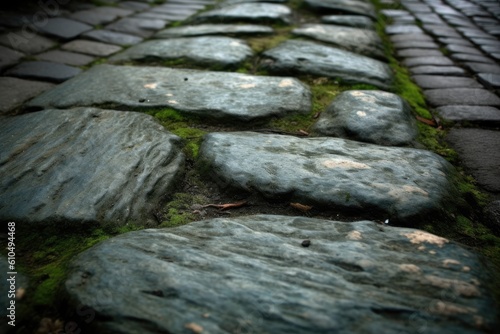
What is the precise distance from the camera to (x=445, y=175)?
119 cm

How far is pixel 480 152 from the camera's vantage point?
1431 mm

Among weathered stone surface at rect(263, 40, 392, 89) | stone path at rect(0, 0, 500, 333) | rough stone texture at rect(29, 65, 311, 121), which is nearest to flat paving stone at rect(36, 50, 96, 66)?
stone path at rect(0, 0, 500, 333)

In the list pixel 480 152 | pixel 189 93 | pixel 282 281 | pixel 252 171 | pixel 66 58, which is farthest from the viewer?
pixel 66 58

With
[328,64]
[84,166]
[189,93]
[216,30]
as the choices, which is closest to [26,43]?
[216,30]

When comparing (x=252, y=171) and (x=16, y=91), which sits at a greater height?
(x=16, y=91)

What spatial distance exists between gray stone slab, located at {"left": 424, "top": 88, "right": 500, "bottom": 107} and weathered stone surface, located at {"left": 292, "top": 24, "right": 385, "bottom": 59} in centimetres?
55

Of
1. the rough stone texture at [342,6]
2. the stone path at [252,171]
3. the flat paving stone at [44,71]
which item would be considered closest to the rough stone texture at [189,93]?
the stone path at [252,171]

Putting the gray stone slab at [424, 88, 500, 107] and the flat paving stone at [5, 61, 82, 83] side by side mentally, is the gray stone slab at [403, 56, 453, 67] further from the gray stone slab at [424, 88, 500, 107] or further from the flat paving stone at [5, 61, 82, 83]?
the flat paving stone at [5, 61, 82, 83]

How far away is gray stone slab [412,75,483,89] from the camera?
82.8 inches

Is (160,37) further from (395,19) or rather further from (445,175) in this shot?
(395,19)

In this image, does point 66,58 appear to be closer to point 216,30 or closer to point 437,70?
point 216,30

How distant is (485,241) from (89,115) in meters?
1.57

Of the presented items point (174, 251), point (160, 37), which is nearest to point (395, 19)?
point (160, 37)

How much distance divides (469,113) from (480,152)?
0.42 metres
